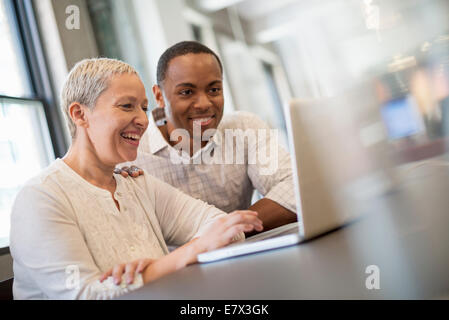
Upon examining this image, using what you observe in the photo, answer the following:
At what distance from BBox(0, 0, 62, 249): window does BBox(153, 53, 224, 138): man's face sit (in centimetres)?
77

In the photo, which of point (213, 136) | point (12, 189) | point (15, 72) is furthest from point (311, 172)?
point (15, 72)

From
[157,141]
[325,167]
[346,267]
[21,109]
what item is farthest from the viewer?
[21,109]

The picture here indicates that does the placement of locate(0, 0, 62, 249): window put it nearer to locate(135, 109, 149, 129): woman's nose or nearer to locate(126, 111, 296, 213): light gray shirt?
locate(126, 111, 296, 213): light gray shirt

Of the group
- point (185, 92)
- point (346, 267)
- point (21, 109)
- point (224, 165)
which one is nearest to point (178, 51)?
point (185, 92)

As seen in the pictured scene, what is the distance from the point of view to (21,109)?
2.14 metres

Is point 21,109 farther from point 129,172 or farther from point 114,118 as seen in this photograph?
point 114,118

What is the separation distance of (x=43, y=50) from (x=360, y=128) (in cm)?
206

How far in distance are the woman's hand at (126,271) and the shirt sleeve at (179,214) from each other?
39cm

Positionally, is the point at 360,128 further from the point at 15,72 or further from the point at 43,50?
the point at 43,50

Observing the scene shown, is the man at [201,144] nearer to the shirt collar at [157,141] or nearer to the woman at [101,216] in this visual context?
the shirt collar at [157,141]

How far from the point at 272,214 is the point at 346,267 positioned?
3.21 ft

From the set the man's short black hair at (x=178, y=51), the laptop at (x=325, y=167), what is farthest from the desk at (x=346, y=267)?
the man's short black hair at (x=178, y=51)

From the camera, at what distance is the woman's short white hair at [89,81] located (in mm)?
1074

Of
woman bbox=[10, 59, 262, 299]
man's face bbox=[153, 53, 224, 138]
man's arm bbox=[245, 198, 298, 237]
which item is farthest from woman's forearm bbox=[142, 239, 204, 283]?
man's face bbox=[153, 53, 224, 138]
